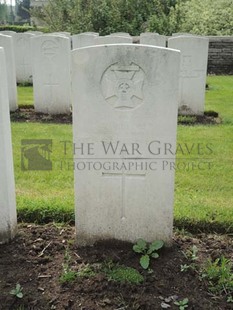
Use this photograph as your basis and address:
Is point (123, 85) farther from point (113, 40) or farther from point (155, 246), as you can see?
point (113, 40)

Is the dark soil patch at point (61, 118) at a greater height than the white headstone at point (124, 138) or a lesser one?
lesser

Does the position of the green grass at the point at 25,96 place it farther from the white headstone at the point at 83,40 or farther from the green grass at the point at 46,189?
the green grass at the point at 46,189

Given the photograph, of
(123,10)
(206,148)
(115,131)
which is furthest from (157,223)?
(123,10)

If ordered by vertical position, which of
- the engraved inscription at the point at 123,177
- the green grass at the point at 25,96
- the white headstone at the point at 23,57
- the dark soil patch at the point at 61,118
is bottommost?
the dark soil patch at the point at 61,118

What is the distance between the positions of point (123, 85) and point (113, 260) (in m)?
1.16

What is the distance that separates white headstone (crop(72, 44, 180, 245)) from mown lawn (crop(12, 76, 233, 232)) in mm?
582

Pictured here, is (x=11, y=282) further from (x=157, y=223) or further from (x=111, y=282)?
(x=157, y=223)

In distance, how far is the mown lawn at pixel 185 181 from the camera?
338 centimetres

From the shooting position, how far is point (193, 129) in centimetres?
609

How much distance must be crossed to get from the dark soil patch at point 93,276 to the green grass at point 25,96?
16.5 ft

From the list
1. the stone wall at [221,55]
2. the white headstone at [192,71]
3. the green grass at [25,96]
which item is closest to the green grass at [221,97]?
the white headstone at [192,71]

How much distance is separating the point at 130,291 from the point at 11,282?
74 cm

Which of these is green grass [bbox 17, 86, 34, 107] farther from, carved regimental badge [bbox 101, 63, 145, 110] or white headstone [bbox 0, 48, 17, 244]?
carved regimental badge [bbox 101, 63, 145, 110]

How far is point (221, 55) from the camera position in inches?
518
